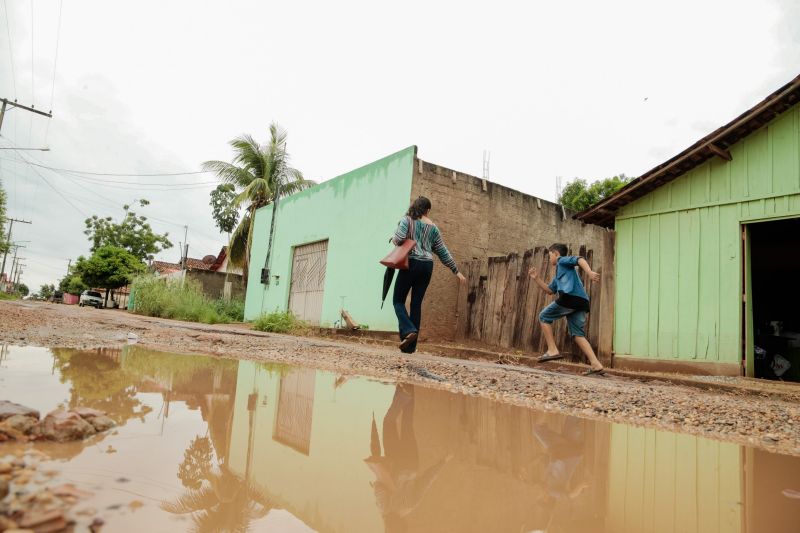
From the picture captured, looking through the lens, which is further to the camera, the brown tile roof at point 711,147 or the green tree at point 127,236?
the green tree at point 127,236

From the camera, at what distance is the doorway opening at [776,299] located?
7672 millimetres

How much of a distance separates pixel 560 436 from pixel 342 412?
1.01 m

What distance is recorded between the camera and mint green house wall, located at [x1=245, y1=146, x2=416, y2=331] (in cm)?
1055

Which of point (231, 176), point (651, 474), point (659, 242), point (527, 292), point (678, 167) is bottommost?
point (651, 474)

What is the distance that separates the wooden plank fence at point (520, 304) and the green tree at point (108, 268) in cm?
3552

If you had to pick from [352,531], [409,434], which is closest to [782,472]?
[409,434]

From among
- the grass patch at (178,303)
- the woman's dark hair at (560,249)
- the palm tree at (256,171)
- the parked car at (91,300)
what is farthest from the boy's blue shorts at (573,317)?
the parked car at (91,300)

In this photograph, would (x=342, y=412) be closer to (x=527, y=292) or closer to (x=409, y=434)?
(x=409, y=434)

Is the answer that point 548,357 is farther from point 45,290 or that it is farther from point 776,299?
point 45,290

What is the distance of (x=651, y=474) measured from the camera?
1.71 metres

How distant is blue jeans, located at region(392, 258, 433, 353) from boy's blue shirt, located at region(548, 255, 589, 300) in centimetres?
192

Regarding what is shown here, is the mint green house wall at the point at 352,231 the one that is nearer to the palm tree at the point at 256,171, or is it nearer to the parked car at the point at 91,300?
the palm tree at the point at 256,171

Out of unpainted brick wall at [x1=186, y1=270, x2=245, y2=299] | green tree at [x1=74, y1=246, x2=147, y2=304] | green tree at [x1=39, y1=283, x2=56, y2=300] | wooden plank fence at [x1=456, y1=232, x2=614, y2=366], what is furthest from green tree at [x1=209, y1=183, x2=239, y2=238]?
green tree at [x1=39, y1=283, x2=56, y2=300]

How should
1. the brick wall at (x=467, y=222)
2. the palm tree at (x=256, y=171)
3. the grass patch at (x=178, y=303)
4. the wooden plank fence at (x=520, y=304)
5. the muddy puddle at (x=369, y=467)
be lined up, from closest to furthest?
the muddy puddle at (x=369, y=467) < the wooden plank fence at (x=520, y=304) < the brick wall at (x=467, y=222) < the grass patch at (x=178, y=303) < the palm tree at (x=256, y=171)
